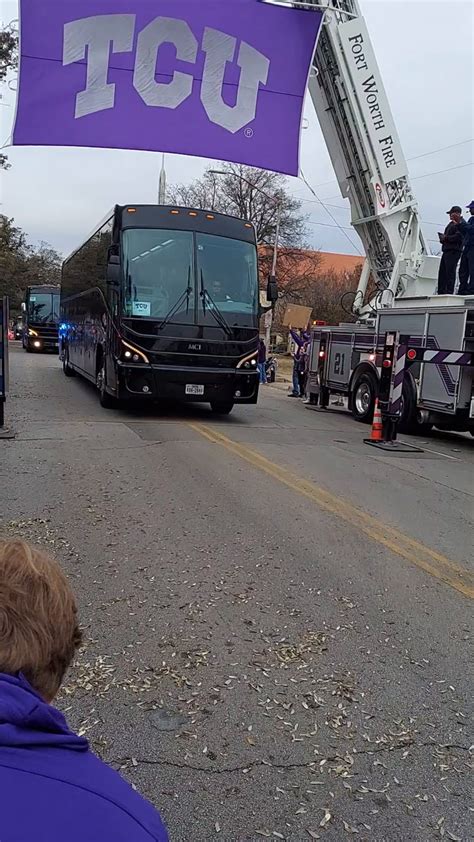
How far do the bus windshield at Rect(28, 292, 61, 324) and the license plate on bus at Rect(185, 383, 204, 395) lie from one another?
82.3 ft

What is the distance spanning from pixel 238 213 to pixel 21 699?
47755 mm

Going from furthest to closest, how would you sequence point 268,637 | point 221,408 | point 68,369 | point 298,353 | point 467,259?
1. point 68,369
2. point 298,353
3. point 221,408
4. point 467,259
5. point 268,637

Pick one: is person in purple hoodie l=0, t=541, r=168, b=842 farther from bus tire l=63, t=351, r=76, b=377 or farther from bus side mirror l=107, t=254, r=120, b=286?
bus tire l=63, t=351, r=76, b=377

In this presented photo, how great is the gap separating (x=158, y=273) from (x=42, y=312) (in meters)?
25.2

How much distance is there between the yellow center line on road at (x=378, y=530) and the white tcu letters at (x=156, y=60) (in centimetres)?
415

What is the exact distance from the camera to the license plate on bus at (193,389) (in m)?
12.1

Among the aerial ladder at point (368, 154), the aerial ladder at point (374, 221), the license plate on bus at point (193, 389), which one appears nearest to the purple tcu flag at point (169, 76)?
the license plate on bus at point (193, 389)

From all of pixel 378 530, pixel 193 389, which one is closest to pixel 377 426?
pixel 193 389

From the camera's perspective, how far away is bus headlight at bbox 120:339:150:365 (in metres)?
11.8

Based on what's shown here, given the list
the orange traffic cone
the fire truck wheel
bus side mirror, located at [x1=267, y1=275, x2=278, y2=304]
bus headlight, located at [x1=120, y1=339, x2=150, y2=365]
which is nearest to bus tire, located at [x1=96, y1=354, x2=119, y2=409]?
bus headlight, located at [x1=120, y1=339, x2=150, y2=365]

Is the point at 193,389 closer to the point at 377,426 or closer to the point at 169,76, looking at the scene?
the point at 377,426

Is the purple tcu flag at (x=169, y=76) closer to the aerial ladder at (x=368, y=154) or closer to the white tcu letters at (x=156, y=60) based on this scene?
the white tcu letters at (x=156, y=60)

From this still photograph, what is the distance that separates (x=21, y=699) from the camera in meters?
1.20

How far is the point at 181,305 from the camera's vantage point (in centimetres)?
1195
